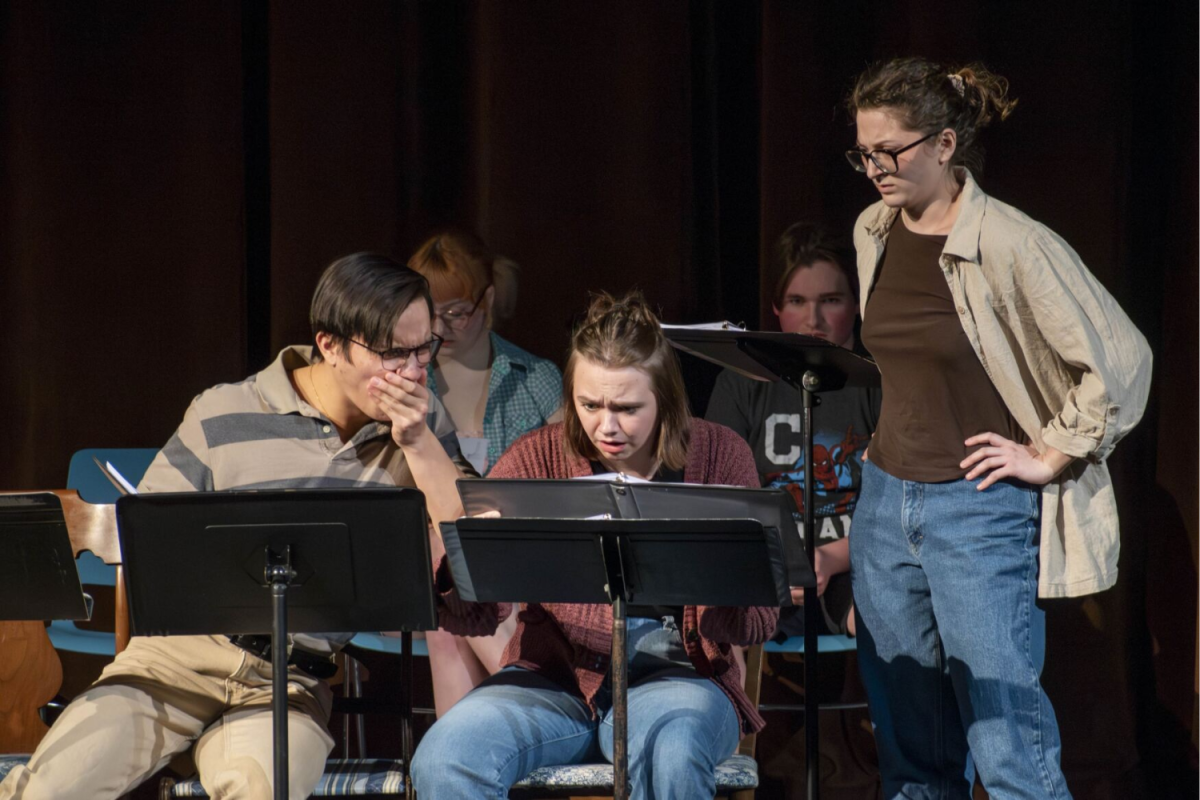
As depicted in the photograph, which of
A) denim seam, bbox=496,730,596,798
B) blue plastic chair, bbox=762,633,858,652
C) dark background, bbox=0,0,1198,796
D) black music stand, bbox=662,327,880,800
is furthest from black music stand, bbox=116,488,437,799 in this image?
dark background, bbox=0,0,1198,796

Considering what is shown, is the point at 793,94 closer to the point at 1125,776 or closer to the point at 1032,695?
the point at 1032,695

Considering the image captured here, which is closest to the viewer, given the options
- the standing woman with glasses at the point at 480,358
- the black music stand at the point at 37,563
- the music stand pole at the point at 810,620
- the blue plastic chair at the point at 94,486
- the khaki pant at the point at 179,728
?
the black music stand at the point at 37,563

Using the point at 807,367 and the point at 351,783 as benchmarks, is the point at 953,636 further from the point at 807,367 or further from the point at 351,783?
the point at 351,783

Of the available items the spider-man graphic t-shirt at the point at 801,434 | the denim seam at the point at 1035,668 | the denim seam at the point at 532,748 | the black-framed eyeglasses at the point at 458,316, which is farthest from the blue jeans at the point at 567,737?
the black-framed eyeglasses at the point at 458,316

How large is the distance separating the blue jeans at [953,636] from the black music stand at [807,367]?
14 cm

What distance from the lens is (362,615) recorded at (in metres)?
2.05

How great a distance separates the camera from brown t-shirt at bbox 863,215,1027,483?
2.35 meters

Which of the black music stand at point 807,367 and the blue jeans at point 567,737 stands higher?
the black music stand at point 807,367

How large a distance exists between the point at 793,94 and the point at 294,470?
5.43ft

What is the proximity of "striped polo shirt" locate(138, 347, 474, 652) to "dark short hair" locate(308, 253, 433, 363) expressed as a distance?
0.51 feet

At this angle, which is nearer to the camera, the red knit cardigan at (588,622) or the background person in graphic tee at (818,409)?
the red knit cardigan at (588,622)

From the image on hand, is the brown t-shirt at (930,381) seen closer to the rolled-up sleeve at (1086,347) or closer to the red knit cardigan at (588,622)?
the rolled-up sleeve at (1086,347)

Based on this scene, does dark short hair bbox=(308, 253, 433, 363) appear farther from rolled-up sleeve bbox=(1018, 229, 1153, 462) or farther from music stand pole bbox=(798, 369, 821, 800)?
rolled-up sleeve bbox=(1018, 229, 1153, 462)

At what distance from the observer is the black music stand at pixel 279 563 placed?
77.6 inches
